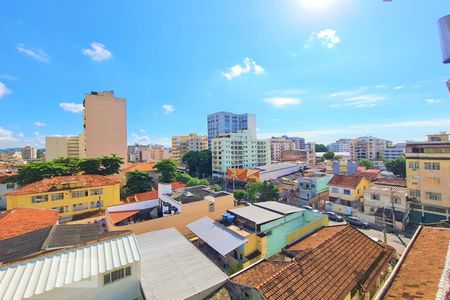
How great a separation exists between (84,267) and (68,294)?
84 centimetres

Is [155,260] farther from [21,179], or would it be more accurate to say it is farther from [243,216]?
[21,179]

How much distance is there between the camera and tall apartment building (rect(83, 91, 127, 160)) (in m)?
48.2

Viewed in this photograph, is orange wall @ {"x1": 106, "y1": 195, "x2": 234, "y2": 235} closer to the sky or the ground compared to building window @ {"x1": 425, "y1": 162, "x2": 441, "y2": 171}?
closer to the ground

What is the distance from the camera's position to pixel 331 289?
27.0 ft

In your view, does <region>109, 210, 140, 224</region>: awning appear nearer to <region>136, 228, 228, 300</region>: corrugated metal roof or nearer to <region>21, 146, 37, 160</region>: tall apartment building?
<region>136, 228, 228, 300</region>: corrugated metal roof

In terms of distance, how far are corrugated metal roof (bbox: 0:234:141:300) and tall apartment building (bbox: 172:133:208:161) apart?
70.3 metres

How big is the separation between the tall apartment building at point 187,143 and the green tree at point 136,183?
45.1 meters

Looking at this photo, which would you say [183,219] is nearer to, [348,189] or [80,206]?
[80,206]

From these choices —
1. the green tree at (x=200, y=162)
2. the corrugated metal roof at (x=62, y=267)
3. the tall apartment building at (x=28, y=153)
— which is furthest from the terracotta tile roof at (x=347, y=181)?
the tall apartment building at (x=28, y=153)

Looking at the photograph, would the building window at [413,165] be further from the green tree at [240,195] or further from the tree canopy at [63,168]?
the tree canopy at [63,168]

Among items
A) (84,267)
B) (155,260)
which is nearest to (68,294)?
(84,267)

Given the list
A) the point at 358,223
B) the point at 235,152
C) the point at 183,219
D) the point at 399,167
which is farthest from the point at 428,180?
the point at 235,152

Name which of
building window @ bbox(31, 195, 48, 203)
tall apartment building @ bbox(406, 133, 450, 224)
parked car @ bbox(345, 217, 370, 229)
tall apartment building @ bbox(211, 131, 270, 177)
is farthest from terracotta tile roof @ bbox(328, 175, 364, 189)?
building window @ bbox(31, 195, 48, 203)

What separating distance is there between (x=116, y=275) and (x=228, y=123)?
83529 millimetres
